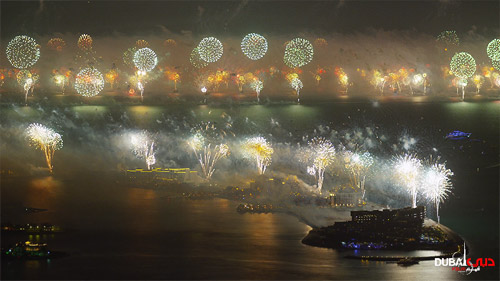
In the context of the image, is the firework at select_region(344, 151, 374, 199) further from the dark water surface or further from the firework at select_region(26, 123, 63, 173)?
the firework at select_region(26, 123, 63, 173)

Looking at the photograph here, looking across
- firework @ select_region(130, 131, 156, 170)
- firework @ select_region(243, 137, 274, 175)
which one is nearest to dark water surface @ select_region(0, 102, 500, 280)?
firework @ select_region(130, 131, 156, 170)

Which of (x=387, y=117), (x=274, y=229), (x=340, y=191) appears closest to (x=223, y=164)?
(x=340, y=191)

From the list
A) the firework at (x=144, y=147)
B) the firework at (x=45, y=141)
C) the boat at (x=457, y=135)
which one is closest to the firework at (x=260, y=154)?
the firework at (x=144, y=147)

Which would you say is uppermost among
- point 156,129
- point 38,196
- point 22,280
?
point 156,129

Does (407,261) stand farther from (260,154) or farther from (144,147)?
(144,147)

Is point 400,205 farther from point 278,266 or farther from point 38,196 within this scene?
point 38,196

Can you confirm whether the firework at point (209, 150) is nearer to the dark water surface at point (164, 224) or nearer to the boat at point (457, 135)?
the dark water surface at point (164, 224)
